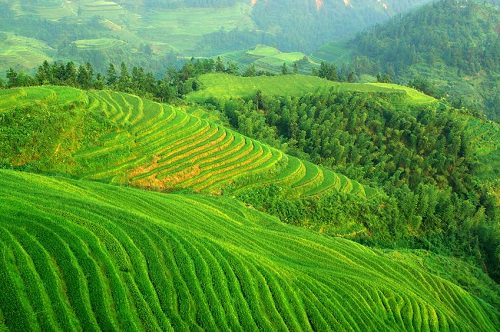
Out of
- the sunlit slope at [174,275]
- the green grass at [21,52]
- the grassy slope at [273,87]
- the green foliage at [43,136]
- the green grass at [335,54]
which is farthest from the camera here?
the green grass at [335,54]

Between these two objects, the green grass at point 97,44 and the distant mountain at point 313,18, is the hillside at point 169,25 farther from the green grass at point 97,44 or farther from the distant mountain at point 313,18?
the distant mountain at point 313,18

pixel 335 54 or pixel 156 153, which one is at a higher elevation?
pixel 156 153

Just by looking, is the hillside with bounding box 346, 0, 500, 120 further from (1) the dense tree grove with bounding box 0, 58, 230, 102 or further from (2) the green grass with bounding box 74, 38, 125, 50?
(1) the dense tree grove with bounding box 0, 58, 230, 102

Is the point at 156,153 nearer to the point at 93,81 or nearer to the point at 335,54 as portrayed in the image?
the point at 93,81

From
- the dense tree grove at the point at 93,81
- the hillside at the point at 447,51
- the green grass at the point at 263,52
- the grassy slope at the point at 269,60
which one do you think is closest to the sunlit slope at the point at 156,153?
the dense tree grove at the point at 93,81

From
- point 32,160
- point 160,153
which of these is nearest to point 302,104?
point 160,153

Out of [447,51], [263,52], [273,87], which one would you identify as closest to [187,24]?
[263,52]
